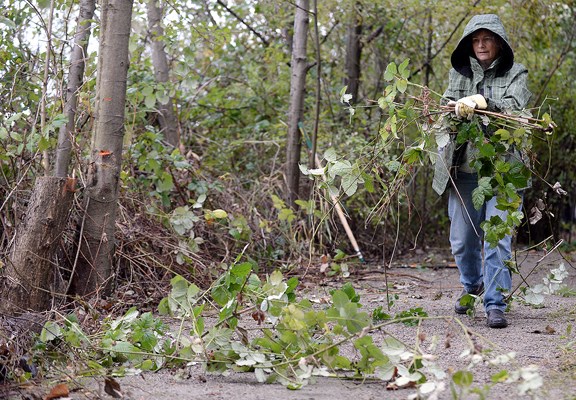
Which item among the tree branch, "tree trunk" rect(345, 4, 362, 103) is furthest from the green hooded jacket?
Answer: "tree trunk" rect(345, 4, 362, 103)

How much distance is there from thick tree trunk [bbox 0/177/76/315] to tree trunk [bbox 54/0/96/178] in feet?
2.29

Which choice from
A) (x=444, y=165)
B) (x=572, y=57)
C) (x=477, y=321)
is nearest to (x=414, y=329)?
(x=477, y=321)

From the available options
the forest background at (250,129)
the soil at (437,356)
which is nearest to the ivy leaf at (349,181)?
the forest background at (250,129)

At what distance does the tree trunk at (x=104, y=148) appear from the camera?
567 centimetres

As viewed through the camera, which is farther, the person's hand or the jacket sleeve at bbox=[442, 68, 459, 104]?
the jacket sleeve at bbox=[442, 68, 459, 104]

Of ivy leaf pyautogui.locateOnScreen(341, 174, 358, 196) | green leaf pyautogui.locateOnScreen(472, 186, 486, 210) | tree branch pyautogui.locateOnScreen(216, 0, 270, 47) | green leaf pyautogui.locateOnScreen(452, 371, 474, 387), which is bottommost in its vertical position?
green leaf pyautogui.locateOnScreen(452, 371, 474, 387)

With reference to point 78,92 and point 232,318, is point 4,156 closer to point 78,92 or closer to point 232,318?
point 78,92

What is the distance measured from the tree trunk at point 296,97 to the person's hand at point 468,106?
3533mm

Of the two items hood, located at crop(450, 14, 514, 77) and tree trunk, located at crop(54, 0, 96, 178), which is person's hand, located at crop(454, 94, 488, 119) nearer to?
hood, located at crop(450, 14, 514, 77)

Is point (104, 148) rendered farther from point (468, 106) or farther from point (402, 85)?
point (468, 106)

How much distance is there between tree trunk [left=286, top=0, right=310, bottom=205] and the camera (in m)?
8.40

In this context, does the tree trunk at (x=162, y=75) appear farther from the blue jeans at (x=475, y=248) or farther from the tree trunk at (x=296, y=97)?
the blue jeans at (x=475, y=248)

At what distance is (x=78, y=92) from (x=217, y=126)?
13.4ft

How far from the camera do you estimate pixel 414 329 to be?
17.6 ft
